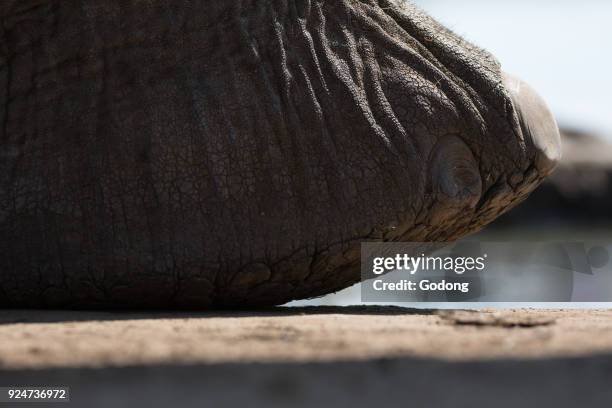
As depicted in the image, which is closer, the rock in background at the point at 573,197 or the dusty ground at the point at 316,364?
the dusty ground at the point at 316,364

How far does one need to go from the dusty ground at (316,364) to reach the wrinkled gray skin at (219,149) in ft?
2.20

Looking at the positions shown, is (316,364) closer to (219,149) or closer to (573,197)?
(219,149)

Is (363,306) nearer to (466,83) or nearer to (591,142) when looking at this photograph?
(466,83)

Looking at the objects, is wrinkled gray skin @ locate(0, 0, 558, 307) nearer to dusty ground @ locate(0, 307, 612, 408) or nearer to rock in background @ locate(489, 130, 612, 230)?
dusty ground @ locate(0, 307, 612, 408)

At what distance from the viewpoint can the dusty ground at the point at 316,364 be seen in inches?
76.3

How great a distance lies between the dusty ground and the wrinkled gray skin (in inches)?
26.4

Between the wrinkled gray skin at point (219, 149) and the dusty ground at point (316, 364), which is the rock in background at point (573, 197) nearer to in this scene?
the wrinkled gray skin at point (219, 149)

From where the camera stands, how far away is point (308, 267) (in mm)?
3504

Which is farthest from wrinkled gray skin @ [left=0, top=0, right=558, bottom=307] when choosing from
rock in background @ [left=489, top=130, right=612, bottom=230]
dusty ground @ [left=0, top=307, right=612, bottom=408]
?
rock in background @ [left=489, top=130, right=612, bottom=230]

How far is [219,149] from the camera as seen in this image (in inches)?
135

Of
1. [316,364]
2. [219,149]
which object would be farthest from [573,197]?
[316,364]

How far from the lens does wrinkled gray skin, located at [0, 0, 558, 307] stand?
11.1 ft

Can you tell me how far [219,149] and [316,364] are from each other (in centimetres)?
145

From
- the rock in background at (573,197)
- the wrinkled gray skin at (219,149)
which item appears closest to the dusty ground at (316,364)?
the wrinkled gray skin at (219,149)
